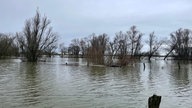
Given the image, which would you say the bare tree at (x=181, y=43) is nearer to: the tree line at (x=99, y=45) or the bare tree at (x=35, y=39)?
the tree line at (x=99, y=45)

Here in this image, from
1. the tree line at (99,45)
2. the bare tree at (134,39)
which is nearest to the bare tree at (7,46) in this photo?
the tree line at (99,45)

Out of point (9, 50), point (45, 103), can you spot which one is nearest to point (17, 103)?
point (45, 103)

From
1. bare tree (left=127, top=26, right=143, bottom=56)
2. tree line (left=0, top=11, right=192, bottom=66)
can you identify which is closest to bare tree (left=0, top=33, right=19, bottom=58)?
tree line (left=0, top=11, right=192, bottom=66)

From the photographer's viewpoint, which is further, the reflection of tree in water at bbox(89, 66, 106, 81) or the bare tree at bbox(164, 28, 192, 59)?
the bare tree at bbox(164, 28, 192, 59)

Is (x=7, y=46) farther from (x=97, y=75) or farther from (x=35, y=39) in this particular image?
(x=97, y=75)

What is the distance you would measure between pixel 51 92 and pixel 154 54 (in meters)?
105

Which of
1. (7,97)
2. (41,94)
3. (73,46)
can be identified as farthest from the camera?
(73,46)

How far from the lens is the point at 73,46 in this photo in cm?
15762

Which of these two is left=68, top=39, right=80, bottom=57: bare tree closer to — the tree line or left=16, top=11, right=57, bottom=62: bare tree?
the tree line

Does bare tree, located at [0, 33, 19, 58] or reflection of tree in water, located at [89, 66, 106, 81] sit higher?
bare tree, located at [0, 33, 19, 58]

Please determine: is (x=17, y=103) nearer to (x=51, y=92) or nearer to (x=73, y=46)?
(x=51, y=92)

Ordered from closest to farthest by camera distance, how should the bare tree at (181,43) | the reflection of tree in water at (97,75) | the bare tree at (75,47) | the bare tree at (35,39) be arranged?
the reflection of tree in water at (97,75), the bare tree at (35,39), the bare tree at (181,43), the bare tree at (75,47)

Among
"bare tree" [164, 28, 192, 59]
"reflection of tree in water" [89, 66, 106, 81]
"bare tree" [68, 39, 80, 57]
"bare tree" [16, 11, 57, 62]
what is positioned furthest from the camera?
"bare tree" [68, 39, 80, 57]

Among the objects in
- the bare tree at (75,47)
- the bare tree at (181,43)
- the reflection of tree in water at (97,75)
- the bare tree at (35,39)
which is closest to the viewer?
the reflection of tree in water at (97,75)
